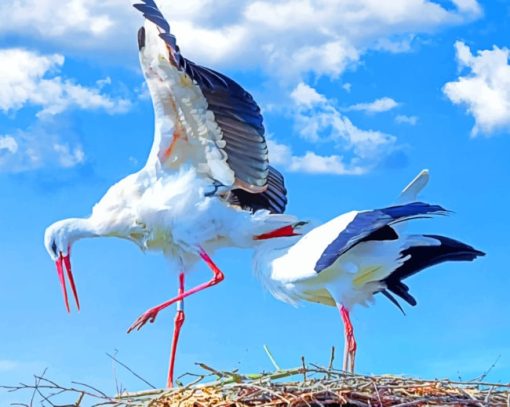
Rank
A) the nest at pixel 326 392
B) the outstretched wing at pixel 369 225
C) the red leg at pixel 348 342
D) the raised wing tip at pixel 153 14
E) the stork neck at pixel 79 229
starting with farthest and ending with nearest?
1. the stork neck at pixel 79 229
2. the raised wing tip at pixel 153 14
3. the red leg at pixel 348 342
4. the outstretched wing at pixel 369 225
5. the nest at pixel 326 392

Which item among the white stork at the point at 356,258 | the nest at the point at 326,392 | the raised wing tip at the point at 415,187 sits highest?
the raised wing tip at the point at 415,187

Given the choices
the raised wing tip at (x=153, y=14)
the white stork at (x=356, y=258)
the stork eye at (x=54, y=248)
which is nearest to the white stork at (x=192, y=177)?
the raised wing tip at (x=153, y=14)

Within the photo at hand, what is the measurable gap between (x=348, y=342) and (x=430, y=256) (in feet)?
2.18

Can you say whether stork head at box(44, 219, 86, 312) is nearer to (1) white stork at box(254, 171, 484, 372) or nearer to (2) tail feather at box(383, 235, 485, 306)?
(1) white stork at box(254, 171, 484, 372)

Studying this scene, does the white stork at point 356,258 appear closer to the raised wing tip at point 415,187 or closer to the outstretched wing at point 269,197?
the raised wing tip at point 415,187

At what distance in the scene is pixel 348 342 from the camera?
7297 mm

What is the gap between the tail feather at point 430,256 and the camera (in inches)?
293

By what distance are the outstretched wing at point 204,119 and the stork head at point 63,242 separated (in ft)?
2.61

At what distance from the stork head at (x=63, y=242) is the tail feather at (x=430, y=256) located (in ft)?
6.93

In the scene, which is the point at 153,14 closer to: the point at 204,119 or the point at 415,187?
the point at 204,119

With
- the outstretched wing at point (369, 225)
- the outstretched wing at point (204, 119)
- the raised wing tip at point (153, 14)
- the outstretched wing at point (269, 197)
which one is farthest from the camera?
the outstretched wing at point (269, 197)

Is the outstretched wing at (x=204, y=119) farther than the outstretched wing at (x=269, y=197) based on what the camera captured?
No

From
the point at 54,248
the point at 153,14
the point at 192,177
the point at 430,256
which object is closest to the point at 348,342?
the point at 430,256

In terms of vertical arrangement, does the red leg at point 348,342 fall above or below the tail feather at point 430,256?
below
